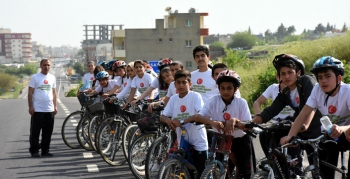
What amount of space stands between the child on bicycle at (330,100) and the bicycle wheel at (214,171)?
83 centimetres

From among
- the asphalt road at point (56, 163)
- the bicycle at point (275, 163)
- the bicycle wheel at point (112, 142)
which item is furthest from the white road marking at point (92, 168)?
the bicycle at point (275, 163)

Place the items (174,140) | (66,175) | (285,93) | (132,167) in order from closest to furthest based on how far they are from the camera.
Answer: (285,93)
(174,140)
(132,167)
(66,175)

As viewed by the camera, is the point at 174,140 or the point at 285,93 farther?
the point at 174,140

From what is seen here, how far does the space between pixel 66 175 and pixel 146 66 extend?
3.60m

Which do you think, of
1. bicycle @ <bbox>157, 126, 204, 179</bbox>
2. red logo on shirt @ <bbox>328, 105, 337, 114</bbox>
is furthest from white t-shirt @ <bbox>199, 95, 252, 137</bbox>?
red logo on shirt @ <bbox>328, 105, 337, 114</bbox>

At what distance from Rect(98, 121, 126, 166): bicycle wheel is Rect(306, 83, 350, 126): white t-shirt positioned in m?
6.02

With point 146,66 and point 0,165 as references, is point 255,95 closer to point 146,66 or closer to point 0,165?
point 146,66

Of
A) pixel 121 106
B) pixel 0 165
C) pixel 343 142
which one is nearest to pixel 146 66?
pixel 121 106

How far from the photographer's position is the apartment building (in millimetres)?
108688

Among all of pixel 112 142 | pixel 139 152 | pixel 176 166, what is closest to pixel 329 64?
pixel 176 166

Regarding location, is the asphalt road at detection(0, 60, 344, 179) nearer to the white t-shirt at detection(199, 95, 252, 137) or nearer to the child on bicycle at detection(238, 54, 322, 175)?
the white t-shirt at detection(199, 95, 252, 137)

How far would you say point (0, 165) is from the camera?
13.0m

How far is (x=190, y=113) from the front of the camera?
902 centimetres

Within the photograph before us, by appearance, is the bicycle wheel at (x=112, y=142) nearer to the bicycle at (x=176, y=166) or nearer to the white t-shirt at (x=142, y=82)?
the white t-shirt at (x=142, y=82)
